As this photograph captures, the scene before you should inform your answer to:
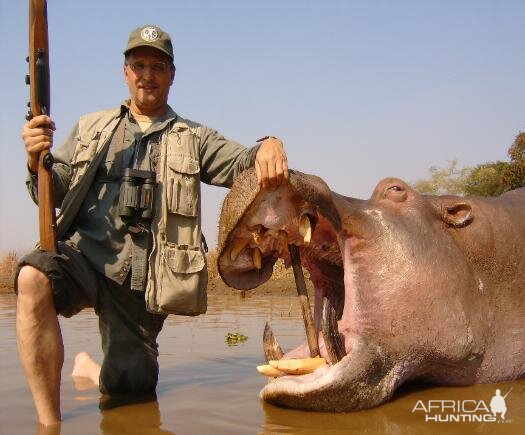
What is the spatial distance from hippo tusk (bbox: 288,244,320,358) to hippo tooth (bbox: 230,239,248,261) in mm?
264

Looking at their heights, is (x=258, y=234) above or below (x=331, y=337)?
above

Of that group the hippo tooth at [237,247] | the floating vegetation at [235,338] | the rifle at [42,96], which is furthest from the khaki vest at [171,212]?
the floating vegetation at [235,338]

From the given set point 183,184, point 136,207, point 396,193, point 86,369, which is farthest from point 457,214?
point 86,369

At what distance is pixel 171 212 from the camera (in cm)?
377

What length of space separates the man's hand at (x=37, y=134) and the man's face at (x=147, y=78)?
0.84 m

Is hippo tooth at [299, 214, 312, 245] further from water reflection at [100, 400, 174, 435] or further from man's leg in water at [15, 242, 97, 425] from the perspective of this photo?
man's leg in water at [15, 242, 97, 425]

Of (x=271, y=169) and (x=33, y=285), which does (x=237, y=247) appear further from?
(x=33, y=285)

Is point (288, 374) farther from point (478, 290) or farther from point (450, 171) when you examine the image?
point (450, 171)

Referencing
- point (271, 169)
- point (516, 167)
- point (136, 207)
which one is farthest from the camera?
point (516, 167)

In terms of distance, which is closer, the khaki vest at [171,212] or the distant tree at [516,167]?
the khaki vest at [171,212]

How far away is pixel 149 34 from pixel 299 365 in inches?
85.0

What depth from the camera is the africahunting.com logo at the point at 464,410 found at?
2939 mm

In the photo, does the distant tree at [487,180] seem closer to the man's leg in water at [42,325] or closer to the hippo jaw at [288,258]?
the hippo jaw at [288,258]

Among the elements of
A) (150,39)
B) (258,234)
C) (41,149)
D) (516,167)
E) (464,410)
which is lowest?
(464,410)
